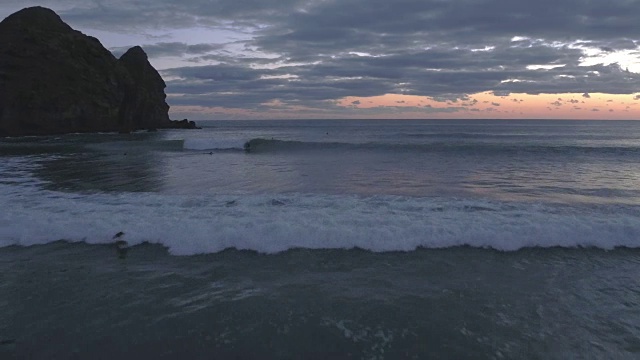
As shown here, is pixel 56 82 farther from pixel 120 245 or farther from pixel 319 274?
pixel 319 274

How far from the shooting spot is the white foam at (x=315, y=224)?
26.1 ft

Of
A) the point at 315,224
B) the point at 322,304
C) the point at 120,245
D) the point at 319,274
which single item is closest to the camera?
the point at 322,304

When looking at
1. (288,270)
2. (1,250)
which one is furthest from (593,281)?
(1,250)

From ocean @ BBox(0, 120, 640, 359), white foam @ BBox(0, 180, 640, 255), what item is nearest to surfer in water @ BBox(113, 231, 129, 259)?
ocean @ BBox(0, 120, 640, 359)

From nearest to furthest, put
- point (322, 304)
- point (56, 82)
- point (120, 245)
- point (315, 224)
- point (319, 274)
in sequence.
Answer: point (322, 304)
point (319, 274)
point (120, 245)
point (315, 224)
point (56, 82)

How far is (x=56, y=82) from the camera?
2243 inches

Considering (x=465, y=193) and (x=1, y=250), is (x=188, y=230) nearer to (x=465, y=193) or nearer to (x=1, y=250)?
(x=1, y=250)

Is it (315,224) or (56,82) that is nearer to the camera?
(315,224)

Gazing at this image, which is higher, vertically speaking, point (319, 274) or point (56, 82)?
point (56, 82)

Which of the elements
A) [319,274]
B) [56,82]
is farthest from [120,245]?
[56,82]

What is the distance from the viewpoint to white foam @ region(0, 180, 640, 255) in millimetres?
7957

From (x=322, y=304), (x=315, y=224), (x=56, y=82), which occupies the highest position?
(x=56, y=82)

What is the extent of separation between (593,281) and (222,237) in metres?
6.23

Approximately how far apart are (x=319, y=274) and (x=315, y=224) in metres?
2.36
